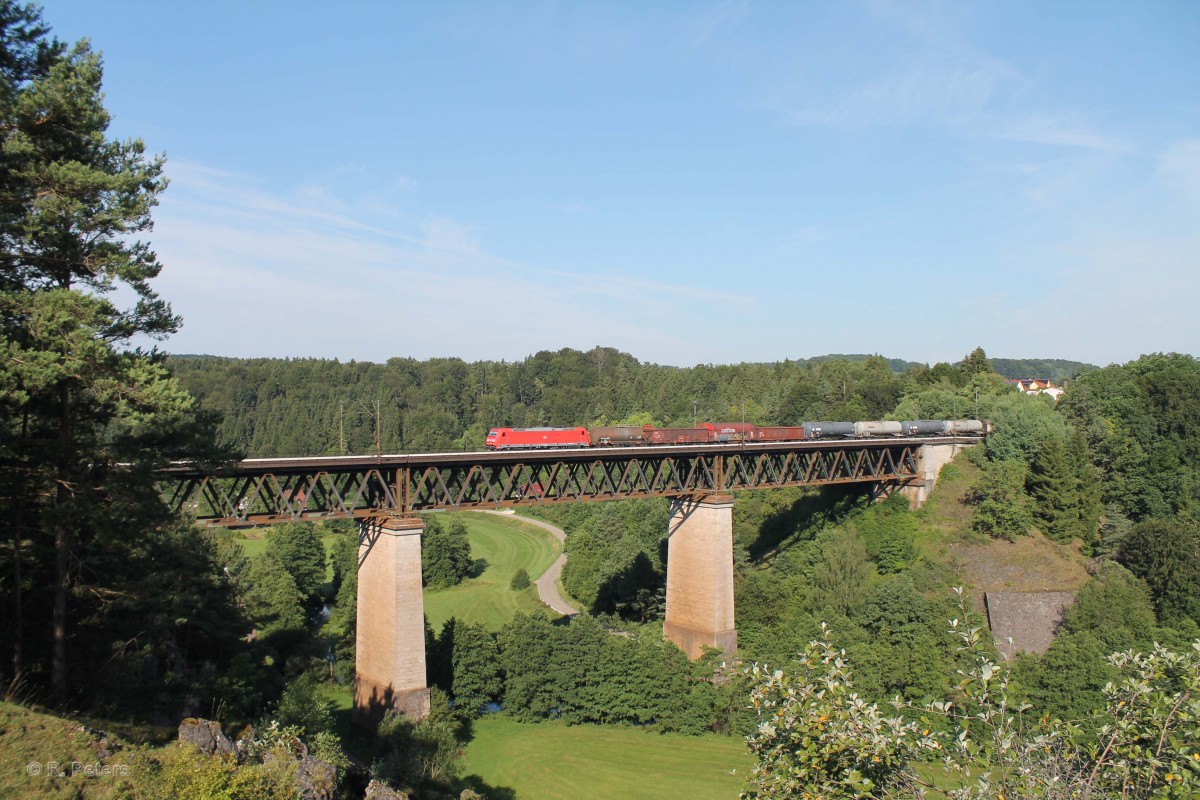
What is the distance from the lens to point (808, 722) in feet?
32.1

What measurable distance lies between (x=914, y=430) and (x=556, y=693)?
134 feet

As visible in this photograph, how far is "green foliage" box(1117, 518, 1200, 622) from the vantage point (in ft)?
145

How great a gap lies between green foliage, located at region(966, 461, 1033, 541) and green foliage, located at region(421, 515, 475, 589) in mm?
50912

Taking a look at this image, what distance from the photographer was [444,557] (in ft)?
268

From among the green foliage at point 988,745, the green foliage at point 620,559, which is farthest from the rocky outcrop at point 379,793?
the green foliage at point 620,559

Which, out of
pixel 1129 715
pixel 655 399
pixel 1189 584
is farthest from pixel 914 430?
pixel 655 399

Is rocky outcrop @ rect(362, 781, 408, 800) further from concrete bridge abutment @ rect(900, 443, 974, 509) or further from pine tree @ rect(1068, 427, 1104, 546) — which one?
pine tree @ rect(1068, 427, 1104, 546)

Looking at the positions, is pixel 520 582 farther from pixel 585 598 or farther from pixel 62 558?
pixel 62 558

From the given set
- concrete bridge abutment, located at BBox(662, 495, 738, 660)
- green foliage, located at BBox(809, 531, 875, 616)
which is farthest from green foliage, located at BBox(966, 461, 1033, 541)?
concrete bridge abutment, located at BBox(662, 495, 738, 660)

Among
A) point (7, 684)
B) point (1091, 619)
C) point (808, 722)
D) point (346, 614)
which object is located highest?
point (808, 722)

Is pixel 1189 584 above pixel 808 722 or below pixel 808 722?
below

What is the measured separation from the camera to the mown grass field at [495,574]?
68.5m

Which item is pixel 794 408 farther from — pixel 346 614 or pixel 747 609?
pixel 346 614

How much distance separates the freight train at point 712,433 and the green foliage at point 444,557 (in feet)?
96.6
